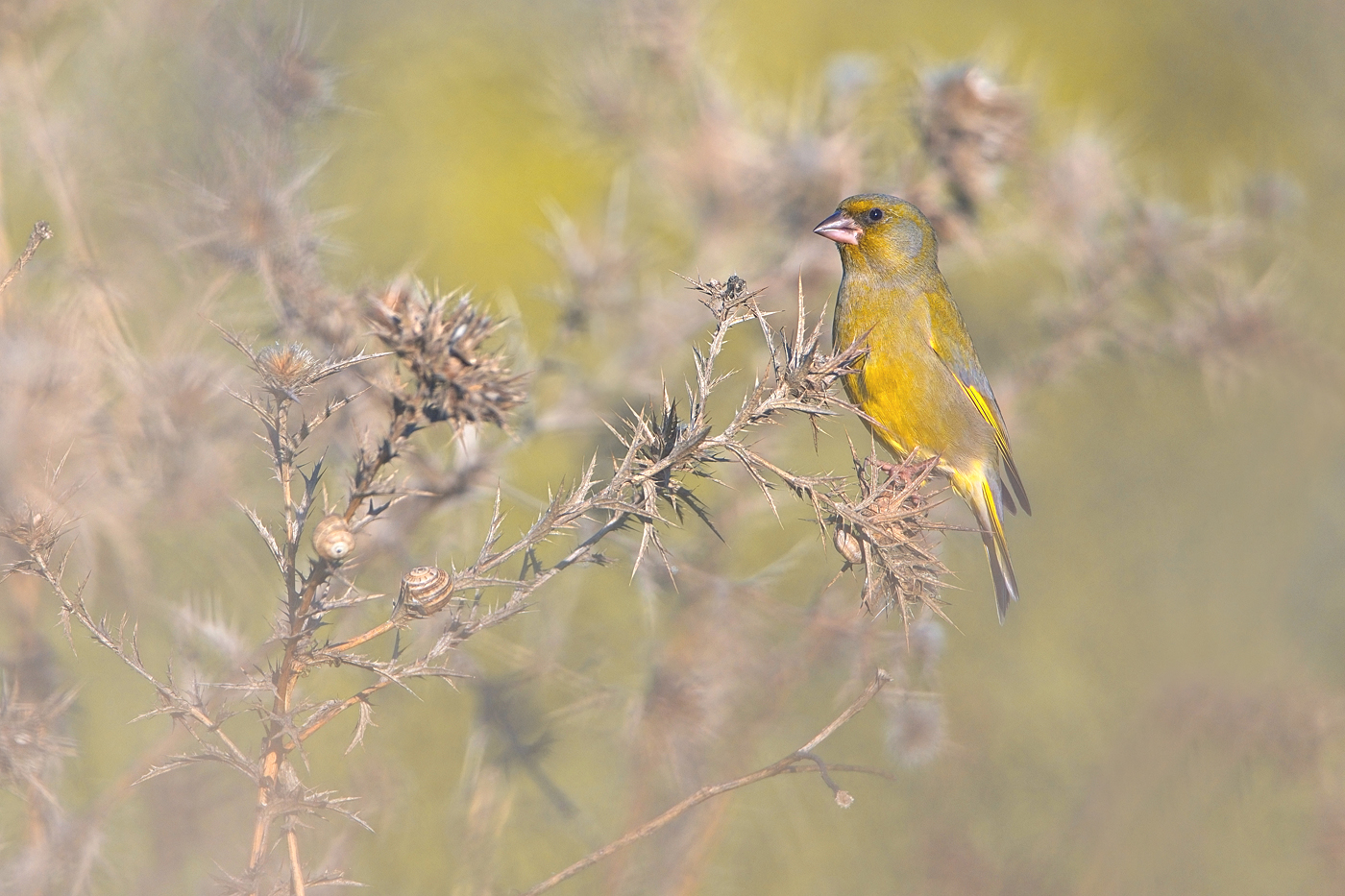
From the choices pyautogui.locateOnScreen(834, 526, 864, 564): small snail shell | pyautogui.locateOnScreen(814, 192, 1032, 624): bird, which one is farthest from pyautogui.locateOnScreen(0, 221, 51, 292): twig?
pyautogui.locateOnScreen(814, 192, 1032, 624): bird

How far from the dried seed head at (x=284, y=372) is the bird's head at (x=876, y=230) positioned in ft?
6.35

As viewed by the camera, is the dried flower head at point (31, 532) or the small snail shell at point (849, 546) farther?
the small snail shell at point (849, 546)

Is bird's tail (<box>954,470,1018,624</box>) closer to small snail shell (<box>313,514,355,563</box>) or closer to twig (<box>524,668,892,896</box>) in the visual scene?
twig (<box>524,668,892,896</box>)

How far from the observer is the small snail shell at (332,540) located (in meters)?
1.41

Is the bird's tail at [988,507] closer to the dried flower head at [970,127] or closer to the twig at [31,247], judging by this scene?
the dried flower head at [970,127]

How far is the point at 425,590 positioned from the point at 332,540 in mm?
142

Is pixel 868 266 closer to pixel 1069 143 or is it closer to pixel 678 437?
pixel 1069 143

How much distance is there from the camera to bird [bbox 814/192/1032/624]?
3.09m

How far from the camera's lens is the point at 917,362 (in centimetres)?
315

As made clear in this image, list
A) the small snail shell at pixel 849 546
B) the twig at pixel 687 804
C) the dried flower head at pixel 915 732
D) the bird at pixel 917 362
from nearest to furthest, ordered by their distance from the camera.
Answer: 1. the twig at pixel 687 804
2. the small snail shell at pixel 849 546
3. the dried flower head at pixel 915 732
4. the bird at pixel 917 362

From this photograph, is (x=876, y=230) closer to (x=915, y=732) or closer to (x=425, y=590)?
(x=915, y=732)

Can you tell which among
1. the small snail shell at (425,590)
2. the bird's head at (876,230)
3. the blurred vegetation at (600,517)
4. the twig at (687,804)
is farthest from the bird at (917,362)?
the small snail shell at (425,590)

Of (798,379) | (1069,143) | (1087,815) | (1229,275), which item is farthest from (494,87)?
(798,379)

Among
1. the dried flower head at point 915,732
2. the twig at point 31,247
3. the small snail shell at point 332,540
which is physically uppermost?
the dried flower head at point 915,732
